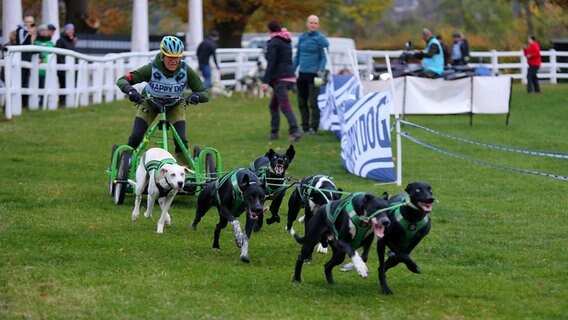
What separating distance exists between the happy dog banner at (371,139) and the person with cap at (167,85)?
3450 mm

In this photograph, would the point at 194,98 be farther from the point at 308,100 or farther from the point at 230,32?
the point at 230,32

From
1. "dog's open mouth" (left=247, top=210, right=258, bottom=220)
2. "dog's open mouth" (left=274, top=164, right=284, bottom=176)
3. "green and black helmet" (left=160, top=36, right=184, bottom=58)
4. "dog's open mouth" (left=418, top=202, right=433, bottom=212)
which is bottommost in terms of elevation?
"dog's open mouth" (left=247, top=210, right=258, bottom=220)

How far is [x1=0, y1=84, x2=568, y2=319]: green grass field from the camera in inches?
321

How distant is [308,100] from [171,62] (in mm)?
9654

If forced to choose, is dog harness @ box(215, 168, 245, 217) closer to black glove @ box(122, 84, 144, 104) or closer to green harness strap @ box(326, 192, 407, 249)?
green harness strap @ box(326, 192, 407, 249)

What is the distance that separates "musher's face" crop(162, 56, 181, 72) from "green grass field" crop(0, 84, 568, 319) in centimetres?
157

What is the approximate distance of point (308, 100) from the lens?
2183 centimetres

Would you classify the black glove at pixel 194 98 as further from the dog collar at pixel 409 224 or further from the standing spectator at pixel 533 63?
the standing spectator at pixel 533 63

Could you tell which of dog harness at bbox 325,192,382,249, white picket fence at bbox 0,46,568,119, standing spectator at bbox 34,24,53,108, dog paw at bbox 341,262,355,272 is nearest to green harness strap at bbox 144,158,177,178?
dog paw at bbox 341,262,355,272

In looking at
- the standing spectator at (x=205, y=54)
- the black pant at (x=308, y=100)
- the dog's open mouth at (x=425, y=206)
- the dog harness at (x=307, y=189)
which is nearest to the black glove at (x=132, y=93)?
the dog harness at (x=307, y=189)

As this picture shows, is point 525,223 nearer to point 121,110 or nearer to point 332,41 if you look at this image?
point 121,110

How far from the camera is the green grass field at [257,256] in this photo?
26.8ft

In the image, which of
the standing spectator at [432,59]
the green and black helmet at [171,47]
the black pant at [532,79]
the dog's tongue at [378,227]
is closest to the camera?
the dog's tongue at [378,227]

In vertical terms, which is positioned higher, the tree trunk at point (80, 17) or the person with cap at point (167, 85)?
the tree trunk at point (80, 17)
